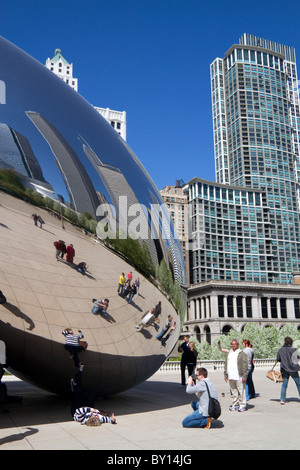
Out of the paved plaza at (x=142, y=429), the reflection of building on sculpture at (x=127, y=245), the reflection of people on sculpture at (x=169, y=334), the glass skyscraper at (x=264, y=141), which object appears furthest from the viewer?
the glass skyscraper at (x=264, y=141)

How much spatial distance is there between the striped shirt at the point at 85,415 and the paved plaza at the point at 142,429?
0.31ft

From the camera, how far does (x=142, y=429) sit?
257 inches

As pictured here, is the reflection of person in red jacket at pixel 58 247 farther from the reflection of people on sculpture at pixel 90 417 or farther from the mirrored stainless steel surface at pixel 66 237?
the reflection of people on sculpture at pixel 90 417

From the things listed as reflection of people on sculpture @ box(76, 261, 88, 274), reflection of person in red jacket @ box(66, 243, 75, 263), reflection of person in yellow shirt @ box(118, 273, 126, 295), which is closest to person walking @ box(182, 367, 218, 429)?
reflection of person in yellow shirt @ box(118, 273, 126, 295)

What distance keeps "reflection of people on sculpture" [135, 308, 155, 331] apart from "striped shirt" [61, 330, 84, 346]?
1022mm

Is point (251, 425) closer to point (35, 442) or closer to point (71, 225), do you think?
point (35, 442)

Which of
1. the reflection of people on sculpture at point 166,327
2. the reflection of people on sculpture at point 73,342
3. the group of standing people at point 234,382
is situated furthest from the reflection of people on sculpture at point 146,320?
the group of standing people at point 234,382

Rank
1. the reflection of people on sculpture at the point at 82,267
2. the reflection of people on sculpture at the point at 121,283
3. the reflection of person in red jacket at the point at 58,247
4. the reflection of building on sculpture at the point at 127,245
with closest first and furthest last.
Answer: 1. the reflection of building on sculpture at the point at 127,245
2. the reflection of person in red jacket at the point at 58,247
3. the reflection of people on sculpture at the point at 82,267
4. the reflection of people on sculpture at the point at 121,283

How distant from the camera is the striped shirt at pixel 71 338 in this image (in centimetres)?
608

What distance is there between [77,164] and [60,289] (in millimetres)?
1805

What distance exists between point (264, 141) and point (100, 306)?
535 ft

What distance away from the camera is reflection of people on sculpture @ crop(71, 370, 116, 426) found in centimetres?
667

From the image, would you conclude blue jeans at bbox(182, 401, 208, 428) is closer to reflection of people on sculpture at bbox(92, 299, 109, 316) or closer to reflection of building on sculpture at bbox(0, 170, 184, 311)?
reflection of building on sculpture at bbox(0, 170, 184, 311)

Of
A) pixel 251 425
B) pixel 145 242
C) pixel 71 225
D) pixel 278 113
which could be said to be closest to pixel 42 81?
pixel 71 225
